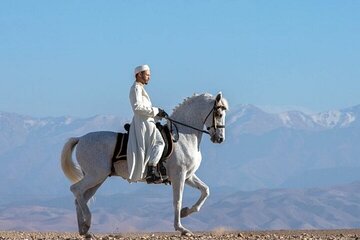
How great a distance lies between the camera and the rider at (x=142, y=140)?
23.7 meters

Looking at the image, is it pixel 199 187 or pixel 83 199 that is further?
pixel 199 187

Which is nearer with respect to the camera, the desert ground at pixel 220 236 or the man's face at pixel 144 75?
the desert ground at pixel 220 236

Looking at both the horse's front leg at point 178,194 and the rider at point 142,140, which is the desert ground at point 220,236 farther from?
the rider at point 142,140

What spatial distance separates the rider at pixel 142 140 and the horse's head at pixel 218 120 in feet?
3.20

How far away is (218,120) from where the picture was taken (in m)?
24.1

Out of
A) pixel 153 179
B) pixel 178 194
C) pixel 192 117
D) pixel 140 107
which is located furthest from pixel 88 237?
pixel 192 117

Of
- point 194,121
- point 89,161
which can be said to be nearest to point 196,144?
point 194,121

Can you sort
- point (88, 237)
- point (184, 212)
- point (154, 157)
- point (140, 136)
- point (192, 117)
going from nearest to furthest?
point (88, 237), point (154, 157), point (140, 136), point (192, 117), point (184, 212)

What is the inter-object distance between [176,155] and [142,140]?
69 centimetres

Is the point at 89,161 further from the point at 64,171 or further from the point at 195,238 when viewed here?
the point at 195,238

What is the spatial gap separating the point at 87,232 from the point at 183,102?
3.07m

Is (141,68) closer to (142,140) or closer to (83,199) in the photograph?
(142,140)

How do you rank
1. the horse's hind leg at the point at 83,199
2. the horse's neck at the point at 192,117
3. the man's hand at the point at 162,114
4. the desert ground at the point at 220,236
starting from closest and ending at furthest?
the desert ground at the point at 220,236 < the horse's hind leg at the point at 83,199 < the man's hand at the point at 162,114 < the horse's neck at the point at 192,117

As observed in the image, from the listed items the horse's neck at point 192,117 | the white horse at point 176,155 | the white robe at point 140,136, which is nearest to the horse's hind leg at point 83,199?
the white horse at point 176,155
